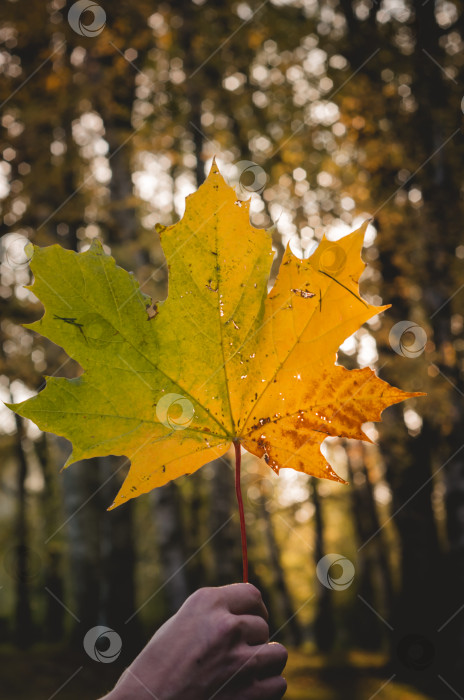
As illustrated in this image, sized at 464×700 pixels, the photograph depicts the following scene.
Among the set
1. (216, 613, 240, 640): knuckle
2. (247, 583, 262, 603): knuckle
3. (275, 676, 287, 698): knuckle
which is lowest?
(275, 676, 287, 698): knuckle

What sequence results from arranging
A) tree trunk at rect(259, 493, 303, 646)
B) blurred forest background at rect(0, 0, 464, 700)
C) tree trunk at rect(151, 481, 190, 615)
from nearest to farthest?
blurred forest background at rect(0, 0, 464, 700)
tree trunk at rect(151, 481, 190, 615)
tree trunk at rect(259, 493, 303, 646)

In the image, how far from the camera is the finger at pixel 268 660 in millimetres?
901

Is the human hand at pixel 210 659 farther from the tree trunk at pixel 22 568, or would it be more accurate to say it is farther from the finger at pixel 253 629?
the tree trunk at pixel 22 568

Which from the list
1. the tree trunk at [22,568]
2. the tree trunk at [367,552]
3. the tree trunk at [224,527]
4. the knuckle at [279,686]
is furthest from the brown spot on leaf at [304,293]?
the tree trunk at [22,568]

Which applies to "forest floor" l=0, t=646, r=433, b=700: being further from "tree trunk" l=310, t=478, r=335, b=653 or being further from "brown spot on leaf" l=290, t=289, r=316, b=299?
"brown spot on leaf" l=290, t=289, r=316, b=299

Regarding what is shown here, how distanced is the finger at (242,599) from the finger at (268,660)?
0.06 metres

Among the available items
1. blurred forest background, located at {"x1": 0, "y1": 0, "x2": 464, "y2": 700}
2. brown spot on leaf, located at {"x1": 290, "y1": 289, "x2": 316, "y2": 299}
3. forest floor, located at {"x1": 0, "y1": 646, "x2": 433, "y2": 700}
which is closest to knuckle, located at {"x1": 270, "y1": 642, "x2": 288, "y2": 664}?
brown spot on leaf, located at {"x1": 290, "y1": 289, "x2": 316, "y2": 299}

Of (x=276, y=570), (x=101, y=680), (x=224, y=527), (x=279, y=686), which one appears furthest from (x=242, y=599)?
(x=276, y=570)

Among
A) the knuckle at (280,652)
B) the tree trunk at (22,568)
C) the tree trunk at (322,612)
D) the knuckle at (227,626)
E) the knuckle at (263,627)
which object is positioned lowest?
the tree trunk at (322,612)

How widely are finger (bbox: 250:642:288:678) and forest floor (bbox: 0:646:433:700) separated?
20.9 feet

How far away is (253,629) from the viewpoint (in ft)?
3.02

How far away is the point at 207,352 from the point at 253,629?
1.58 ft

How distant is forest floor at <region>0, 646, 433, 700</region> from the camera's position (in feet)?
23.7

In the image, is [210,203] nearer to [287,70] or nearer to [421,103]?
[421,103]
